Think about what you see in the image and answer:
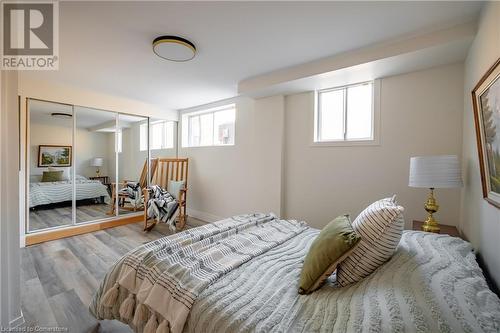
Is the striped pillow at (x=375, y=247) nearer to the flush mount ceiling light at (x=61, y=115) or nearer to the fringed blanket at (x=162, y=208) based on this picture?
the fringed blanket at (x=162, y=208)

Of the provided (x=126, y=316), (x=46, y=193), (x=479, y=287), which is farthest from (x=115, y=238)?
(x=479, y=287)

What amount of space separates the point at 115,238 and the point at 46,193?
1.24 m

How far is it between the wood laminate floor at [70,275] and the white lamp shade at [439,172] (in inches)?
99.4

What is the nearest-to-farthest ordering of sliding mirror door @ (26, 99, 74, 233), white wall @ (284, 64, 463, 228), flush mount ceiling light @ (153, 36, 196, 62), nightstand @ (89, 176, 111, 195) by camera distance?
flush mount ceiling light @ (153, 36, 196, 62), white wall @ (284, 64, 463, 228), sliding mirror door @ (26, 99, 74, 233), nightstand @ (89, 176, 111, 195)

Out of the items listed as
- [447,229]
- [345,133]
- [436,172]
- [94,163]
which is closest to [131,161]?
[94,163]

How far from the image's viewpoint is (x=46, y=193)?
130 inches

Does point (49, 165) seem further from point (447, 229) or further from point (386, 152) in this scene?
point (447, 229)

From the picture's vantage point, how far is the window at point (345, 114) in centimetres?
265

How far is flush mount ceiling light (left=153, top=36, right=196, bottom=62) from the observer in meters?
1.98

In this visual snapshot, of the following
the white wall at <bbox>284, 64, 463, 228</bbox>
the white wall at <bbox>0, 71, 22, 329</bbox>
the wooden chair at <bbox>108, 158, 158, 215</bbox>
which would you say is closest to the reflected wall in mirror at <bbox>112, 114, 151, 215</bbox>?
the wooden chair at <bbox>108, 158, 158, 215</bbox>

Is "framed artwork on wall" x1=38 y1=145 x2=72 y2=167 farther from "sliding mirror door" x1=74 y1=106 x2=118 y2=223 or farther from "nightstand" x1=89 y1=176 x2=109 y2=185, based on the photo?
"nightstand" x1=89 y1=176 x2=109 y2=185

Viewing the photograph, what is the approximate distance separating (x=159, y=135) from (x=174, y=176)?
114 cm

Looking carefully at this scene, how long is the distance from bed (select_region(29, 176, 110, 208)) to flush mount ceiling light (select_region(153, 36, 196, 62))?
273 cm

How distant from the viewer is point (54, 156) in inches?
131
